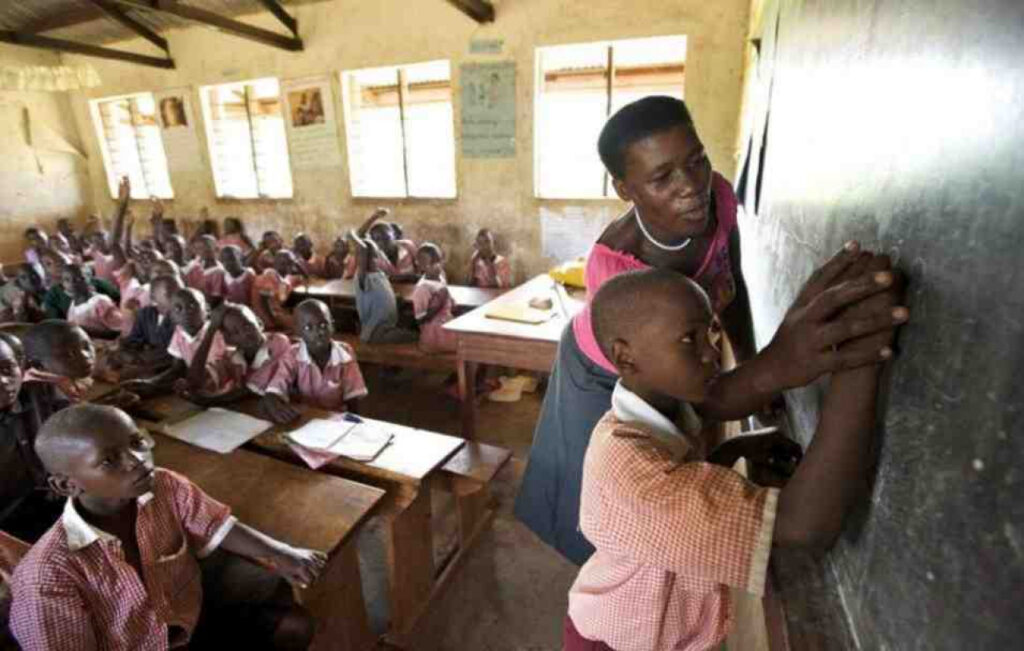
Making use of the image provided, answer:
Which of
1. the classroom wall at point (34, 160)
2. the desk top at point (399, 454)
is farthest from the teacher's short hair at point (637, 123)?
the classroom wall at point (34, 160)

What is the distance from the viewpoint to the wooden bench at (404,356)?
3648mm

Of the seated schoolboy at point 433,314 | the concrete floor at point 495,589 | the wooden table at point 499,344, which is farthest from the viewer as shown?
the seated schoolboy at point 433,314

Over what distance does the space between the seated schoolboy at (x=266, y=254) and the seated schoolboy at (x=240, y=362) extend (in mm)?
2986

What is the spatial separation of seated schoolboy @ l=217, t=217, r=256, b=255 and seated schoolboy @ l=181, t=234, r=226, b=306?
247 cm

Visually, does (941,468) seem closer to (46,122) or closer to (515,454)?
(515,454)

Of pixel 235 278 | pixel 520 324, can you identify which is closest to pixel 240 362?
pixel 520 324

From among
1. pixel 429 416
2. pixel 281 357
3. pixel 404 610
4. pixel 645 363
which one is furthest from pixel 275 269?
pixel 645 363

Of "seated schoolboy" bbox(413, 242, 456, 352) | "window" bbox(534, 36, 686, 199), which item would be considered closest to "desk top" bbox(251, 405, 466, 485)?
"seated schoolboy" bbox(413, 242, 456, 352)

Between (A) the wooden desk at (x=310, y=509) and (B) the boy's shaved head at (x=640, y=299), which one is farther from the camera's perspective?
(A) the wooden desk at (x=310, y=509)

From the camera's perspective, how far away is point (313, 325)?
2.61 meters

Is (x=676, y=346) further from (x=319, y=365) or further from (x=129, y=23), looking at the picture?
(x=129, y=23)

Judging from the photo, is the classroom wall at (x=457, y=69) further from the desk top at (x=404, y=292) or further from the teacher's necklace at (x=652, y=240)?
the teacher's necklace at (x=652, y=240)

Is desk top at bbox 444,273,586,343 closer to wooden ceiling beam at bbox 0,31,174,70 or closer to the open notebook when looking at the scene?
the open notebook

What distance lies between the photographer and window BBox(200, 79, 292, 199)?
7488 millimetres
